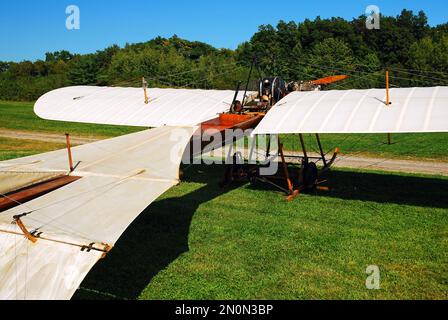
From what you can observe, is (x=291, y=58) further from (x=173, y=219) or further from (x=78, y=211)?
(x=78, y=211)

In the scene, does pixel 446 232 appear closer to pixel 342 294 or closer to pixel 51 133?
pixel 342 294

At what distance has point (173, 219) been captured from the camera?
384 inches

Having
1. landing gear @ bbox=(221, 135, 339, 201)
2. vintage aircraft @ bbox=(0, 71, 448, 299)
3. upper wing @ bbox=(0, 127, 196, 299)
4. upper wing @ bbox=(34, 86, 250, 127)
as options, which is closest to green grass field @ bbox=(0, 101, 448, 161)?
vintage aircraft @ bbox=(0, 71, 448, 299)

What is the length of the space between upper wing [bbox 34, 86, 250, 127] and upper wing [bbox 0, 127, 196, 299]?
416cm

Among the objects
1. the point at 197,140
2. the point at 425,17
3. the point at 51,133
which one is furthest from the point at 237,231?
the point at 425,17

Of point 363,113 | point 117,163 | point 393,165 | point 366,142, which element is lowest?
point 393,165

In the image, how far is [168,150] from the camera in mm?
7934

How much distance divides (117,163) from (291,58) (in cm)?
4340

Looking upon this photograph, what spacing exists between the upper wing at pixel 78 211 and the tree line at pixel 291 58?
34.3m

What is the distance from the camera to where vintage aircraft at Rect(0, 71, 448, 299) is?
4734 mm

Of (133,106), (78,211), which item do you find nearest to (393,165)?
(133,106)

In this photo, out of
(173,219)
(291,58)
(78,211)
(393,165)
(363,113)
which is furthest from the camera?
(291,58)

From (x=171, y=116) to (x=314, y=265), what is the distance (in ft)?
23.5

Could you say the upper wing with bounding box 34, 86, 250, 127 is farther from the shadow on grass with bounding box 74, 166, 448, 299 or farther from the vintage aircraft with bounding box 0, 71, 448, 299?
the shadow on grass with bounding box 74, 166, 448, 299
